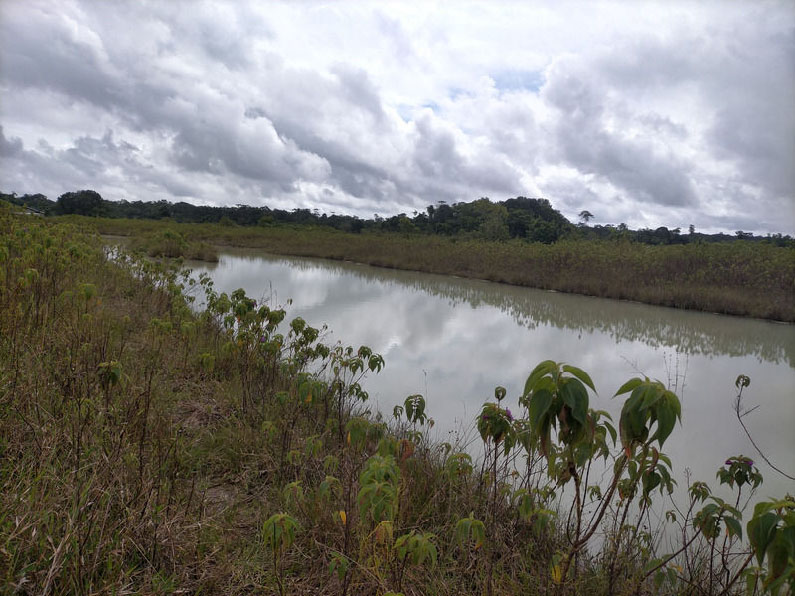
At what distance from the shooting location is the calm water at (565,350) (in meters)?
3.55

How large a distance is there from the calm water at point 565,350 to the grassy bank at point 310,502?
1106 millimetres

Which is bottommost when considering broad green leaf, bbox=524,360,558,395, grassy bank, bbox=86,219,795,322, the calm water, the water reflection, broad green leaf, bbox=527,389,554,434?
the calm water

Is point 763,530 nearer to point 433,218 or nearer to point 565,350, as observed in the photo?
point 565,350

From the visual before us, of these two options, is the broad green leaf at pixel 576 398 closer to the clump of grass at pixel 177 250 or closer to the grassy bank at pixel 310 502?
the grassy bank at pixel 310 502

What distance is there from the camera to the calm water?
3.55 metres

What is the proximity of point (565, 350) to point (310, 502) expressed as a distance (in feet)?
15.0

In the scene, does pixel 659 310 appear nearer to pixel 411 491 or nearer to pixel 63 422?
pixel 411 491

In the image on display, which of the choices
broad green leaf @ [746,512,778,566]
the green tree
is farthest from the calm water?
the green tree

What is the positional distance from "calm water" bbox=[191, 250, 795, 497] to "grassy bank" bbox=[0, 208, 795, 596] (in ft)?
3.63

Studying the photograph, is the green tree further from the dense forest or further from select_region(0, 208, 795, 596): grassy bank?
select_region(0, 208, 795, 596): grassy bank

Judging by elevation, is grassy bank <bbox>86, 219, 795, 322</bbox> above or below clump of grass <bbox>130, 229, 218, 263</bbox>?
above

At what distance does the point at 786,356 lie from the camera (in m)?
6.25

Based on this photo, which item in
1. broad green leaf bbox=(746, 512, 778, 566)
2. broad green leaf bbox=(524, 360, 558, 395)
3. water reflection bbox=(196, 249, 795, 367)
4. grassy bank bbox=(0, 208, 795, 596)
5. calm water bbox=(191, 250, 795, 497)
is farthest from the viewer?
water reflection bbox=(196, 249, 795, 367)

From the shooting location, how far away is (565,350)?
18.9 ft
